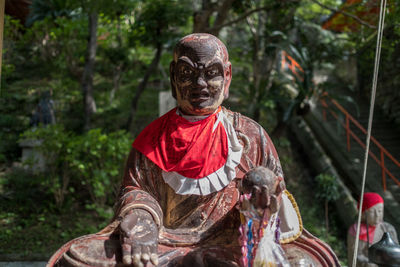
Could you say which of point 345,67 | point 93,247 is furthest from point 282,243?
point 345,67

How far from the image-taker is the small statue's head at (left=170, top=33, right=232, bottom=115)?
299 cm

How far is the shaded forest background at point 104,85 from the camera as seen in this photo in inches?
297

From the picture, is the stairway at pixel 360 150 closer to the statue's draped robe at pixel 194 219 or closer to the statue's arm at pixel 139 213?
the statue's draped robe at pixel 194 219

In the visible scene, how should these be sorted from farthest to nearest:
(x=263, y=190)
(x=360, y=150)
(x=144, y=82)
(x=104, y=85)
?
1. (x=104, y=85)
2. (x=360, y=150)
3. (x=144, y=82)
4. (x=263, y=190)

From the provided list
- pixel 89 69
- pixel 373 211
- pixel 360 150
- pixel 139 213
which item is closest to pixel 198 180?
pixel 139 213

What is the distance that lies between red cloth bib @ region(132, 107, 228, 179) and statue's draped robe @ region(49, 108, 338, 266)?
0.10 meters

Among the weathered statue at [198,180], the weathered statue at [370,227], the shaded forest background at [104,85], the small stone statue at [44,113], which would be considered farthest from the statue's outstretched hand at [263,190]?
the small stone statue at [44,113]

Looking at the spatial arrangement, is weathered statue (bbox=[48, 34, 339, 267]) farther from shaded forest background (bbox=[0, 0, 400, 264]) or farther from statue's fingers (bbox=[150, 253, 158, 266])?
shaded forest background (bbox=[0, 0, 400, 264])

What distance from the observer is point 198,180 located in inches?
120

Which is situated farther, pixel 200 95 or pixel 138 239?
pixel 200 95

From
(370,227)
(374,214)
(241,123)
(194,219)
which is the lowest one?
(370,227)

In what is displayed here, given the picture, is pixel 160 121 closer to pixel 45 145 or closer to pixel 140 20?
pixel 45 145

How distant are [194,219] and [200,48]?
47.9 inches

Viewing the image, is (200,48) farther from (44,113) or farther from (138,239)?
(44,113)
